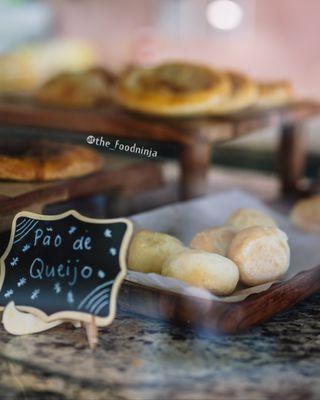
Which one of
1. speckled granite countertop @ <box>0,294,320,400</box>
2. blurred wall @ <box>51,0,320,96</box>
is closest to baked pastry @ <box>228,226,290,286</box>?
speckled granite countertop @ <box>0,294,320,400</box>

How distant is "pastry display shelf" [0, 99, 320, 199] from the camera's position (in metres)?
2.29

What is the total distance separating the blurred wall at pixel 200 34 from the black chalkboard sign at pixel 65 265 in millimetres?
2762

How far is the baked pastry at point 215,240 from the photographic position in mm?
1750

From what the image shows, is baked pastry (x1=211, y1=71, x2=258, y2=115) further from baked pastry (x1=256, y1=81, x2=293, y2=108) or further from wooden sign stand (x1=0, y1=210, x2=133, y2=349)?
wooden sign stand (x1=0, y1=210, x2=133, y2=349)

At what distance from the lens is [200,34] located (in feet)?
15.6

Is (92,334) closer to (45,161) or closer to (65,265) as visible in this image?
(65,265)

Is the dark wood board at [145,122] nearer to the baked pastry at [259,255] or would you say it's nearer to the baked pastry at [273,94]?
the baked pastry at [273,94]

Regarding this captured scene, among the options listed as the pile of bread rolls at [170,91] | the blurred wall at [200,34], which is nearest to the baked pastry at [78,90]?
the pile of bread rolls at [170,91]

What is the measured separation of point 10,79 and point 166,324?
264 cm

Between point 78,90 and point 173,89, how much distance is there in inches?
20.2

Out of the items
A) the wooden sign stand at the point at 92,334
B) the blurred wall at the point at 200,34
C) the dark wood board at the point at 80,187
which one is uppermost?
the blurred wall at the point at 200,34

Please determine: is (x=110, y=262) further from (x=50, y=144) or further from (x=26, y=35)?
(x=26, y=35)

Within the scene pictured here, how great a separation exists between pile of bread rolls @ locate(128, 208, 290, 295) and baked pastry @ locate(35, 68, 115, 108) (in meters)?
1.09

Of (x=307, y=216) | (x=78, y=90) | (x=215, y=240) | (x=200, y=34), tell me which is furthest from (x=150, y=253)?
(x=200, y=34)
